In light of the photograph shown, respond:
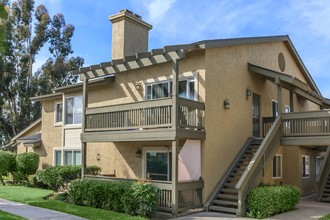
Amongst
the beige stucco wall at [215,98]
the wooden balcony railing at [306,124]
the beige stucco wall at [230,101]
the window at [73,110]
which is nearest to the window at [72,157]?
the beige stucco wall at [215,98]

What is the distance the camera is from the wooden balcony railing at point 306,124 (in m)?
14.9

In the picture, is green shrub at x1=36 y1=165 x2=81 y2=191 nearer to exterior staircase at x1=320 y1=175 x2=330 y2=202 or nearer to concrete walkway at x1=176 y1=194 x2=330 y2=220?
concrete walkway at x1=176 y1=194 x2=330 y2=220

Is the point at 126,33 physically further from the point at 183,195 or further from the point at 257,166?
the point at 257,166

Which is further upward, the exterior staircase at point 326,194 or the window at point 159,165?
the window at point 159,165

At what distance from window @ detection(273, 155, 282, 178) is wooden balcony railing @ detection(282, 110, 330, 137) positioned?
12.1 feet

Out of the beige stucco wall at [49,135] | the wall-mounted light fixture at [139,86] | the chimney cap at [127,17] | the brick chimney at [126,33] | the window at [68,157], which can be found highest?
the chimney cap at [127,17]

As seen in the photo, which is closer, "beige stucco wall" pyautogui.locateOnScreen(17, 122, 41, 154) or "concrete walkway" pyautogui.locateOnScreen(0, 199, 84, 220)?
"concrete walkway" pyautogui.locateOnScreen(0, 199, 84, 220)

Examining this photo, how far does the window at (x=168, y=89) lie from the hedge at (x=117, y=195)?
14.4ft

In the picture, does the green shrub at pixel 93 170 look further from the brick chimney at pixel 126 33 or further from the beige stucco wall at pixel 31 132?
the beige stucco wall at pixel 31 132

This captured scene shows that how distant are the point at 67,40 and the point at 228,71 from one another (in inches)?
1220

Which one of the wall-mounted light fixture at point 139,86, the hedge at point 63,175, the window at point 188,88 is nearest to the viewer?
the window at point 188,88

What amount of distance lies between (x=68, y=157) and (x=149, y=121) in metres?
9.01

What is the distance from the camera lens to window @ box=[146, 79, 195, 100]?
1517cm

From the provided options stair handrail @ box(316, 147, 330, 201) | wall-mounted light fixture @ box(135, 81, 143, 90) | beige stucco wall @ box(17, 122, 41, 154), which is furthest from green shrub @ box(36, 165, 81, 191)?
stair handrail @ box(316, 147, 330, 201)
